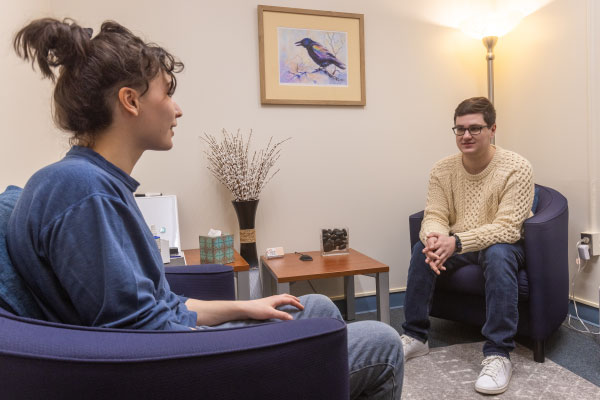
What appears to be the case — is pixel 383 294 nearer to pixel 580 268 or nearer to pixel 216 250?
pixel 216 250

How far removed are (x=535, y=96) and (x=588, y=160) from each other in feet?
1.80

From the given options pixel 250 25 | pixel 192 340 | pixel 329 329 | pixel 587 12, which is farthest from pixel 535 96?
pixel 192 340

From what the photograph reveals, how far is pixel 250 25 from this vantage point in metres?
2.54

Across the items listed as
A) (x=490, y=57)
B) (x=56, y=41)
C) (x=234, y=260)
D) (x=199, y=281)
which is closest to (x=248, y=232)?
(x=234, y=260)

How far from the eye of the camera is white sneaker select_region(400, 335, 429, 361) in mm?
1997

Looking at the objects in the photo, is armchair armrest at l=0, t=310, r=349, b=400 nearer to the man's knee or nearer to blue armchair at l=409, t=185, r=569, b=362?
the man's knee

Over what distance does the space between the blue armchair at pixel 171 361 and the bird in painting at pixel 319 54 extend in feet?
7.09

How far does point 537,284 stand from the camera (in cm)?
186

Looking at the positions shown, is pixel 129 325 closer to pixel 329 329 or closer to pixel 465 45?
pixel 329 329

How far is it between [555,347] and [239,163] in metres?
1.83

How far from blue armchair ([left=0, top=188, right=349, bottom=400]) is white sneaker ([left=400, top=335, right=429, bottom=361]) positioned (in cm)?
133

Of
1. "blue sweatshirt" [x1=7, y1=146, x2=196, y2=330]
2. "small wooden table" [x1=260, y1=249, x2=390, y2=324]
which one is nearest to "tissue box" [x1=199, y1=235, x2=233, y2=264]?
"small wooden table" [x1=260, y1=249, x2=390, y2=324]

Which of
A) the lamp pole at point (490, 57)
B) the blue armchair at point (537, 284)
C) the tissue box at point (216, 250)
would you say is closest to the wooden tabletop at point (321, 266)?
the tissue box at point (216, 250)

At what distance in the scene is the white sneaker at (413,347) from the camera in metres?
2.00
